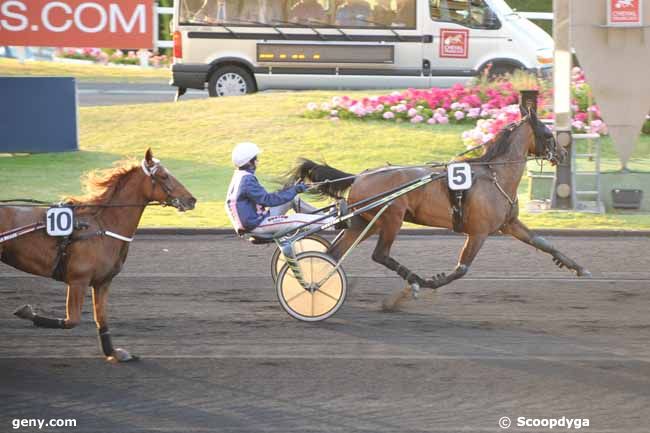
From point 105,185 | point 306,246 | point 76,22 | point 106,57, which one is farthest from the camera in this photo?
point 106,57

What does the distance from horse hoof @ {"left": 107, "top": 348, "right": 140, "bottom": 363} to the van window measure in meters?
14.6

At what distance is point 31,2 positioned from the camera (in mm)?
16344

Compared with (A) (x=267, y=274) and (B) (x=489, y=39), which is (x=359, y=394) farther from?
(B) (x=489, y=39)

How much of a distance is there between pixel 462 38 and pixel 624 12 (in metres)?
7.73

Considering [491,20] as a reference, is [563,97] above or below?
below

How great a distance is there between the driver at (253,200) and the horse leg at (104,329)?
142 centimetres

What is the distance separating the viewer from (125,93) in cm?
2408

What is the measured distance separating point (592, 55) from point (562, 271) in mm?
3755

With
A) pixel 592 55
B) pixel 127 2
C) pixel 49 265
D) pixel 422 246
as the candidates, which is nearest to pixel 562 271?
pixel 422 246

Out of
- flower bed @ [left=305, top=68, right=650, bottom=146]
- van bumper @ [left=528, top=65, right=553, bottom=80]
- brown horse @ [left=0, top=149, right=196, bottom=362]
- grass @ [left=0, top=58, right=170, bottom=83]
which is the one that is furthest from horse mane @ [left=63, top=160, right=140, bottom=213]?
grass @ [left=0, top=58, right=170, bottom=83]

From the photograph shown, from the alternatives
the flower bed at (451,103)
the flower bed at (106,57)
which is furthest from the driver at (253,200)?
the flower bed at (106,57)

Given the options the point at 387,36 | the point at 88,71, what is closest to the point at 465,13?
the point at 387,36

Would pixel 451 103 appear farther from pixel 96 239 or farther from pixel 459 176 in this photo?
pixel 96 239

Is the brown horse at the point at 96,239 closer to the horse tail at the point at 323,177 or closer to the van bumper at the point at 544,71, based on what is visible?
the horse tail at the point at 323,177
